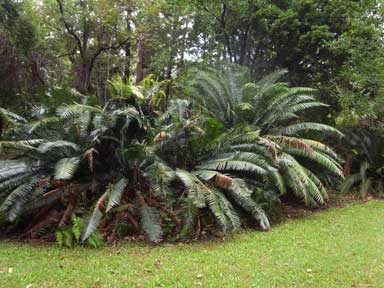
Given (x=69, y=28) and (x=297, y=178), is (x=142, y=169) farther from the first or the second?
(x=69, y=28)

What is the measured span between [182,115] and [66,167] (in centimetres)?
278

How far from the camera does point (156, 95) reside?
23.9 feet

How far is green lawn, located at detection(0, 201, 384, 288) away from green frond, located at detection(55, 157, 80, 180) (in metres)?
1.02

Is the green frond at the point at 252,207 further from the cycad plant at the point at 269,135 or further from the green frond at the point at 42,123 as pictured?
the green frond at the point at 42,123

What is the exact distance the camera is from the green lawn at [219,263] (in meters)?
3.97

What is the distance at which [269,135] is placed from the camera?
26.4 feet

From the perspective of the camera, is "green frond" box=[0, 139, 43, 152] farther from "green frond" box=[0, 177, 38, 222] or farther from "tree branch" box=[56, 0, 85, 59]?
"tree branch" box=[56, 0, 85, 59]

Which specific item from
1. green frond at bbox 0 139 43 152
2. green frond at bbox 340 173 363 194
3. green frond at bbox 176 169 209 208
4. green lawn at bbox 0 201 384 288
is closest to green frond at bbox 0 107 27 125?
green frond at bbox 0 139 43 152

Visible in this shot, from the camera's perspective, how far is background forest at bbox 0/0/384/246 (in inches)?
231

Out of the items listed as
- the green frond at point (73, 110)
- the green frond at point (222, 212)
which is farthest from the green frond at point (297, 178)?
the green frond at point (73, 110)

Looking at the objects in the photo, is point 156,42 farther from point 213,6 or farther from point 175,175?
point 175,175

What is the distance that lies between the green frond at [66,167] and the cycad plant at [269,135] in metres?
2.31

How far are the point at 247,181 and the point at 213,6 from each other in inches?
257

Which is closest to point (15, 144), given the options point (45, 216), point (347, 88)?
point (45, 216)
